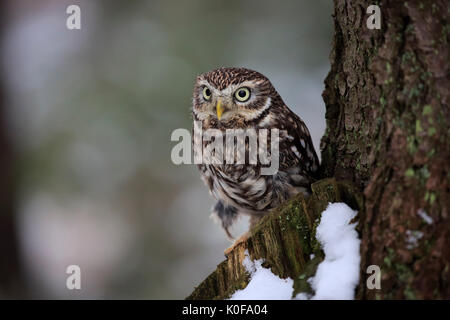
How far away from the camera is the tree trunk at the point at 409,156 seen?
175cm

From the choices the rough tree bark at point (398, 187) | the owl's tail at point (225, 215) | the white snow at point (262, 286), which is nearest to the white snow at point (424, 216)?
the rough tree bark at point (398, 187)

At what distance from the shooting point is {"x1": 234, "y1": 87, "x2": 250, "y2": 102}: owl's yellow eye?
10.4 ft

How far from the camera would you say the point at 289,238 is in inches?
85.4

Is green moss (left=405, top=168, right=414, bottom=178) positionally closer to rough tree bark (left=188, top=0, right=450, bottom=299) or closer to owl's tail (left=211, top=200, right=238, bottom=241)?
rough tree bark (left=188, top=0, right=450, bottom=299)

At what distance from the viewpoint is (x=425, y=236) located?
5.74 feet

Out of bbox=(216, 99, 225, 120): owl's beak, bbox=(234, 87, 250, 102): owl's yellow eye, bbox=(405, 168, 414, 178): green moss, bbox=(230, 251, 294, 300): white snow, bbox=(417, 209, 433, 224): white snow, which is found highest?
bbox=(234, 87, 250, 102): owl's yellow eye

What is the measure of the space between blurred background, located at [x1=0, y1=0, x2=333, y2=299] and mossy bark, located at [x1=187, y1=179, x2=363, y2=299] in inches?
151

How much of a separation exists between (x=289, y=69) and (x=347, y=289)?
4.66 metres

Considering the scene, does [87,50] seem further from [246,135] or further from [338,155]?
[338,155]

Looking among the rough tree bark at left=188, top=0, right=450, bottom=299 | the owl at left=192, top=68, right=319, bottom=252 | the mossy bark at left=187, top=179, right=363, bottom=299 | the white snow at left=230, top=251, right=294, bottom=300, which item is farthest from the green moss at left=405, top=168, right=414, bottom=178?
the owl at left=192, top=68, right=319, bottom=252

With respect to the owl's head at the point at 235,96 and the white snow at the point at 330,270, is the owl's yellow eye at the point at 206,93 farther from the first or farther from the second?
the white snow at the point at 330,270

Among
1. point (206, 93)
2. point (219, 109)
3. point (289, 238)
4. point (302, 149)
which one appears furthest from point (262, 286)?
point (206, 93)

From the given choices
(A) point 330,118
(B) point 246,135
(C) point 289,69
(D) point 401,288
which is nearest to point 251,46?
(C) point 289,69
